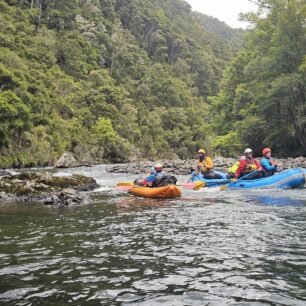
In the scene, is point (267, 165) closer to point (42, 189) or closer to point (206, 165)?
point (206, 165)

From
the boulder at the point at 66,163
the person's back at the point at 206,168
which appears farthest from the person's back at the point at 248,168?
the boulder at the point at 66,163

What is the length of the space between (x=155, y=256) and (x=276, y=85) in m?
25.5

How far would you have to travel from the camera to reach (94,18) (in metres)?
84.0

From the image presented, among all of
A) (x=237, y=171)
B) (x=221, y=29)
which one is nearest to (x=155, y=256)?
(x=237, y=171)

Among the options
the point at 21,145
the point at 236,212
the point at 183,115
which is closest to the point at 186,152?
the point at 183,115

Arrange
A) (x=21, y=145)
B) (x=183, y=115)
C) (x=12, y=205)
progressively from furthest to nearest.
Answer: (x=183, y=115) < (x=21, y=145) < (x=12, y=205)

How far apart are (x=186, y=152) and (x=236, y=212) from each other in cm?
5831

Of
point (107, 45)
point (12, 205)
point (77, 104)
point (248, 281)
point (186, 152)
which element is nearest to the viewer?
point (248, 281)

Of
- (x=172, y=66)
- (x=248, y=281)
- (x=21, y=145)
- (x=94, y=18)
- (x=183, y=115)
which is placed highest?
(x=94, y=18)

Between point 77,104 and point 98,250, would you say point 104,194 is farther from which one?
point 77,104

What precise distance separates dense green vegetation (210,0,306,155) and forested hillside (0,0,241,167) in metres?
11.2

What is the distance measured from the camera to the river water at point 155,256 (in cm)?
386

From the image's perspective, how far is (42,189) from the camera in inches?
494

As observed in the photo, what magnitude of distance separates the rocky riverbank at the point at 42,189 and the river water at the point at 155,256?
4.88 ft
